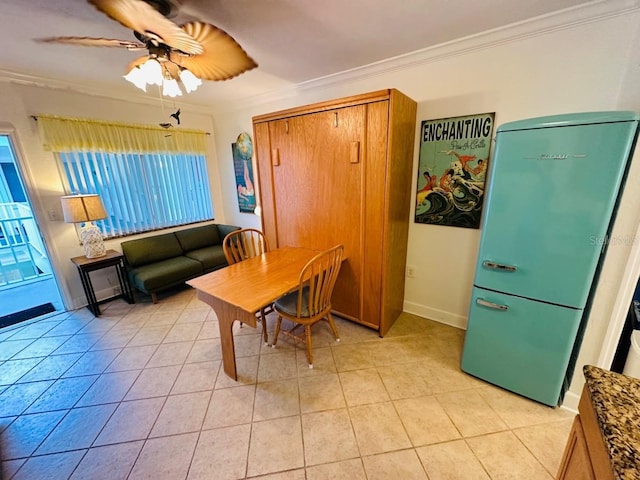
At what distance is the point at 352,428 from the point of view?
1.54 meters

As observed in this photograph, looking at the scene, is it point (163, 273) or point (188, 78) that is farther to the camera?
point (163, 273)

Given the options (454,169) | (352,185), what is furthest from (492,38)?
(352,185)

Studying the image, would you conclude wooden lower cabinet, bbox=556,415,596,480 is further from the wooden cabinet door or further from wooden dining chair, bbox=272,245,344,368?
the wooden cabinet door

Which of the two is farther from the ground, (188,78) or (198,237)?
(188,78)

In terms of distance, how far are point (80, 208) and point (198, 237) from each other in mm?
1429

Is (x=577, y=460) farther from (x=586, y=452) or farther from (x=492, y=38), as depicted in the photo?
(x=492, y=38)

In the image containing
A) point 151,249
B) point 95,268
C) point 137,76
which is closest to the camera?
point 137,76

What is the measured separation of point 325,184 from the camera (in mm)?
2309

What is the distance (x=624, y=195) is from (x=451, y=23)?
1.49 metres

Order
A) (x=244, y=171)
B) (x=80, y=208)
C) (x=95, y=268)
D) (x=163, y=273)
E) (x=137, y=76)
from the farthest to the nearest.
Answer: (x=244, y=171) → (x=163, y=273) → (x=95, y=268) → (x=80, y=208) → (x=137, y=76)

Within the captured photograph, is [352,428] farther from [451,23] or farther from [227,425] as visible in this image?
[451,23]

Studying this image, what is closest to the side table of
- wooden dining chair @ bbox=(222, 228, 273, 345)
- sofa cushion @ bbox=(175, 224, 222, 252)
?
sofa cushion @ bbox=(175, 224, 222, 252)

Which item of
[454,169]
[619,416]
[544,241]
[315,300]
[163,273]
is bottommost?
[163,273]

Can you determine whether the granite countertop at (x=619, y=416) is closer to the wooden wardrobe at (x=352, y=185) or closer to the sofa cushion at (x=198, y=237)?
the wooden wardrobe at (x=352, y=185)
